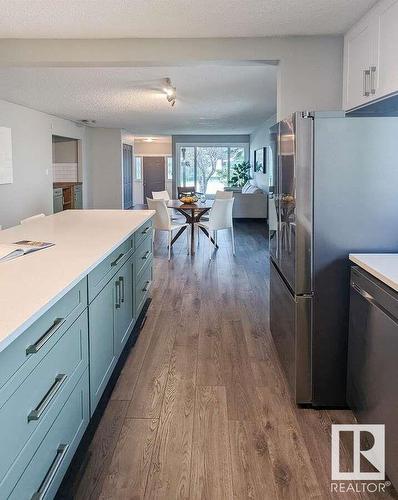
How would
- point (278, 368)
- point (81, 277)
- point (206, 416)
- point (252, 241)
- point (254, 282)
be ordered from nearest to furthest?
1. point (81, 277)
2. point (206, 416)
3. point (278, 368)
4. point (254, 282)
5. point (252, 241)

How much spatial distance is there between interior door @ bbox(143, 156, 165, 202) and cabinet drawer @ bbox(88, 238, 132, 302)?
14851mm

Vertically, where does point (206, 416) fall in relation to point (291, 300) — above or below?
below

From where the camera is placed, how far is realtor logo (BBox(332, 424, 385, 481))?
1.94m

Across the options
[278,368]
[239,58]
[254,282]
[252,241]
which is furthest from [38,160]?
[278,368]

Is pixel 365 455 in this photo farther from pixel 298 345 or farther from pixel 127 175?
pixel 127 175

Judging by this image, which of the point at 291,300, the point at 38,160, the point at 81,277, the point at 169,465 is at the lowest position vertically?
the point at 169,465

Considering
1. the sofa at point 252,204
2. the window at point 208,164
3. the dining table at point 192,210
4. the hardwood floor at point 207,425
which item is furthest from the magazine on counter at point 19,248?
the window at point 208,164

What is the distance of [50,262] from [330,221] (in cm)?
140

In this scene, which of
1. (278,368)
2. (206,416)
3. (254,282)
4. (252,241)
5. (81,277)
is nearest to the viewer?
(81,277)

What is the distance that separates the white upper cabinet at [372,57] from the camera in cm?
241

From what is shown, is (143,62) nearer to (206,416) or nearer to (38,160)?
(206,416)

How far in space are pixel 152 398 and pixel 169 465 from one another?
0.65 meters

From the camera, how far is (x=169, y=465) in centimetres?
206

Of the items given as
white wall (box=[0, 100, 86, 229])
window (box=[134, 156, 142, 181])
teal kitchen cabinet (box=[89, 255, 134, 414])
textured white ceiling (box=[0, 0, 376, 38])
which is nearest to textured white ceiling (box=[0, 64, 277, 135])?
white wall (box=[0, 100, 86, 229])
